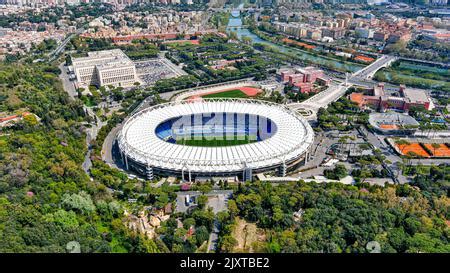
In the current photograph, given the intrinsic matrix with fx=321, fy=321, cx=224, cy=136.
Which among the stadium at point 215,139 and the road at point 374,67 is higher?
the road at point 374,67

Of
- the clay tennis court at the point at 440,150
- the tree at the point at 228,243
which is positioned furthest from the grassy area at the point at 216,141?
the clay tennis court at the point at 440,150

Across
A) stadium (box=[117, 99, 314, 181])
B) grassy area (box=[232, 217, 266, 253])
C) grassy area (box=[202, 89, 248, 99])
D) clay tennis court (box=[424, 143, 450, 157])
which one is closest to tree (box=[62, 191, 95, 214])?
stadium (box=[117, 99, 314, 181])

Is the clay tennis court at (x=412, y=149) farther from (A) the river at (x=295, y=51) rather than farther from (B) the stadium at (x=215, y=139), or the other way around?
(A) the river at (x=295, y=51)

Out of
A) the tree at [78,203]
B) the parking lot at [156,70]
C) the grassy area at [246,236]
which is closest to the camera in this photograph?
the grassy area at [246,236]

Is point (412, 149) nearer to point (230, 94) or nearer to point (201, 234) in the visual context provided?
point (201, 234)

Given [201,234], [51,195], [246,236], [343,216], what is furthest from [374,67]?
[51,195]

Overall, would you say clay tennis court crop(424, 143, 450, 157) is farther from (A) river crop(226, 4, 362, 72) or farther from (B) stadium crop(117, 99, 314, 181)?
(A) river crop(226, 4, 362, 72)

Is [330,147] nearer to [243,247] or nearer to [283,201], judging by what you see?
[283,201]

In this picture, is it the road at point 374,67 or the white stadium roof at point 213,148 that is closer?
the white stadium roof at point 213,148
